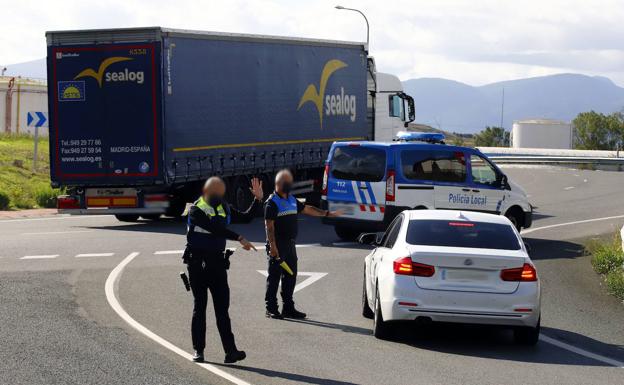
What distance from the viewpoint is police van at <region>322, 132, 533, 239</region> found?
2092cm

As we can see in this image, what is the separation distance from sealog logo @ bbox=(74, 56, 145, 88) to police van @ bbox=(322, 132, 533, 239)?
4.83 metres

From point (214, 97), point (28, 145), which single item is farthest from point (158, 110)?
point (28, 145)

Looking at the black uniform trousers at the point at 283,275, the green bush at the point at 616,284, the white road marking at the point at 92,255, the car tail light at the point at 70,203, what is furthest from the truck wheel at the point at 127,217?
the black uniform trousers at the point at 283,275

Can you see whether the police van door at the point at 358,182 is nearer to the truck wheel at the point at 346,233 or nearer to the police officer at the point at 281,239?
the truck wheel at the point at 346,233

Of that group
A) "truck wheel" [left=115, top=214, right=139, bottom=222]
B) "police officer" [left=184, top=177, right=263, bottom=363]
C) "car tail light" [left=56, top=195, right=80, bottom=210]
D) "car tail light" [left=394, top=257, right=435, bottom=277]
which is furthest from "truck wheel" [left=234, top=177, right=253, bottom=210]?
"police officer" [left=184, top=177, right=263, bottom=363]

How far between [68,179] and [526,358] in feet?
51.3

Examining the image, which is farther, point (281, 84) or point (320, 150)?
point (320, 150)

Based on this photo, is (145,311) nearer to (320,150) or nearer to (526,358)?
(526,358)

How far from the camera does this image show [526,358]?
10883mm

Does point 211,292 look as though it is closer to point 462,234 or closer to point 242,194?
point 462,234

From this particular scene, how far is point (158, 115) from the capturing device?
23.9 meters

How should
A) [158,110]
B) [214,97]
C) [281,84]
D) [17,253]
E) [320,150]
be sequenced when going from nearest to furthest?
[17,253]
[158,110]
[214,97]
[281,84]
[320,150]

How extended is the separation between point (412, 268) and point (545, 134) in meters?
104

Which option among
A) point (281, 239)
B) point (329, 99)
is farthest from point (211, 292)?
point (329, 99)
